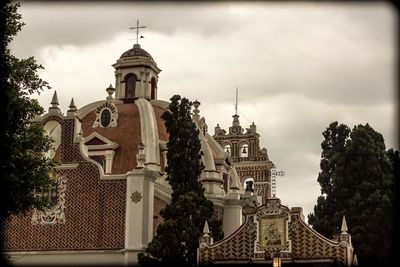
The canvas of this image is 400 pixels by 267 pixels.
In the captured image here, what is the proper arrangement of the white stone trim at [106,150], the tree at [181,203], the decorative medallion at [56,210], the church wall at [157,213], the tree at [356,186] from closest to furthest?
the tree at [181,203]
the tree at [356,186]
the decorative medallion at [56,210]
the church wall at [157,213]
the white stone trim at [106,150]

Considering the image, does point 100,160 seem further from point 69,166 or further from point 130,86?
point 130,86

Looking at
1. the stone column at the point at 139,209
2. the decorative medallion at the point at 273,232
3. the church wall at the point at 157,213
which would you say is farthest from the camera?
the church wall at the point at 157,213

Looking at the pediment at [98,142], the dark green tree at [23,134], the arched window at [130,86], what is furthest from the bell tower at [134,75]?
the dark green tree at [23,134]

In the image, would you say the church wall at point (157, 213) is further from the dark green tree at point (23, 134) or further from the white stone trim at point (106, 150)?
the dark green tree at point (23, 134)

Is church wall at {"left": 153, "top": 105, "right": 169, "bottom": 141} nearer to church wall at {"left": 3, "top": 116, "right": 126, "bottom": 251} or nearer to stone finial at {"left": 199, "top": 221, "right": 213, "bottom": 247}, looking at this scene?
church wall at {"left": 3, "top": 116, "right": 126, "bottom": 251}

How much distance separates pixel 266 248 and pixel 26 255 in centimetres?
1163

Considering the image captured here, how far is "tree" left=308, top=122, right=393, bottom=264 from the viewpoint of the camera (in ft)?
111

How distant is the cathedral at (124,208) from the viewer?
1254 inches

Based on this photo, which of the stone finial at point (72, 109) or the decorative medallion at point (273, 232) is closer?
the decorative medallion at point (273, 232)

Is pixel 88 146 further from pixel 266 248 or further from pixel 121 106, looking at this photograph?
pixel 266 248

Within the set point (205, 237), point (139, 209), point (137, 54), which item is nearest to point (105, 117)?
point (137, 54)

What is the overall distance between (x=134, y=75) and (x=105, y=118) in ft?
19.7

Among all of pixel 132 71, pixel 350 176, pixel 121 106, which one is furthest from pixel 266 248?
pixel 132 71

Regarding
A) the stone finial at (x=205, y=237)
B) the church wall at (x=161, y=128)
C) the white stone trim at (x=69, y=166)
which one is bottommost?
the stone finial at (x=205, y=237)
